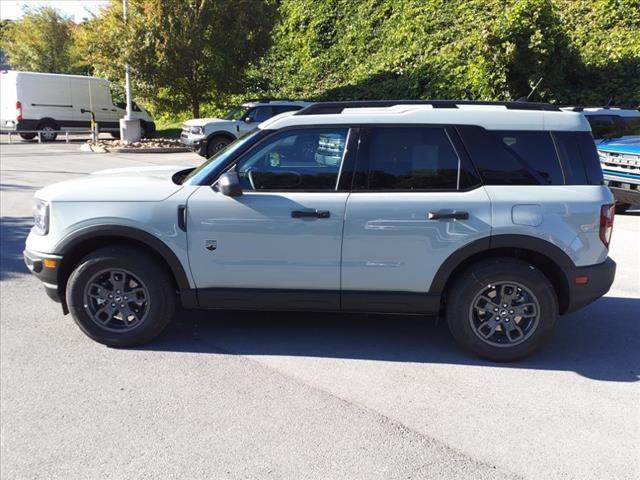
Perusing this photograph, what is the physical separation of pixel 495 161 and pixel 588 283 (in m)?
1.09

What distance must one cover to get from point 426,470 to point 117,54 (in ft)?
67.6

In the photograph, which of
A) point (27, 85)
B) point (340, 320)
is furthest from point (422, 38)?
point (340, 320)

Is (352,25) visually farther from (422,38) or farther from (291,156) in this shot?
(291,156)

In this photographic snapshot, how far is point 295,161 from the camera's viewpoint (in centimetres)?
441

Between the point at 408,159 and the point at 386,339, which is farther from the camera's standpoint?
the point at 386,339

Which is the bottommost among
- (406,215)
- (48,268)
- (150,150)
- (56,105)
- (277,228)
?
(48,268)

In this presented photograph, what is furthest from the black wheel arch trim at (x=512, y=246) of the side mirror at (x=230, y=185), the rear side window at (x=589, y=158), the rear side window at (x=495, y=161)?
the side mirror at (x=230, y=185)

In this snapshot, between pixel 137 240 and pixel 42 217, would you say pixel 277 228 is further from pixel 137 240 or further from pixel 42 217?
pixel 42 217

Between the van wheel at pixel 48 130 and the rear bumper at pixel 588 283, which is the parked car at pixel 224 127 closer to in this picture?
the van wheel at pixel 48 130

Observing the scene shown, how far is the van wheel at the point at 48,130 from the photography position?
23672mm

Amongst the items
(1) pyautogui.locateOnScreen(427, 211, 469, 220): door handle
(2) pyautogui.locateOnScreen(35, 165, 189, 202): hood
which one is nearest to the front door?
(2) pyautogui.locateOnScreen(35, 165, 189, 202): hood

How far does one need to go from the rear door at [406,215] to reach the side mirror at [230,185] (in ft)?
2.61

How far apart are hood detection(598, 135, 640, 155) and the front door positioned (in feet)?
22.6

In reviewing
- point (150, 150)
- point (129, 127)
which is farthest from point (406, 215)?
point (129, 127)
